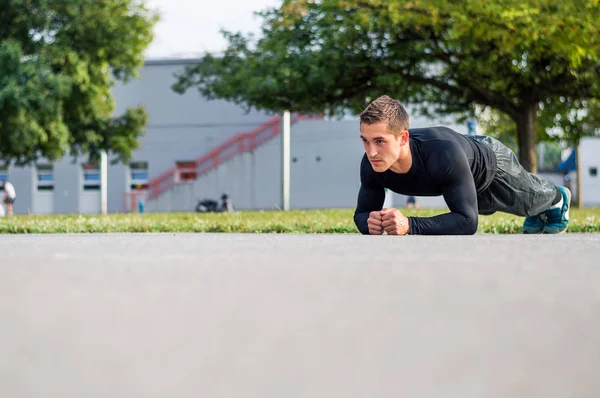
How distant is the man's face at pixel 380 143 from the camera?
14.3ft

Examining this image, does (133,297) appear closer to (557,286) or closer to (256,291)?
(256,291)

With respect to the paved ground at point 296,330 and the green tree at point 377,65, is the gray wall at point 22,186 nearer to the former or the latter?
the green tree at point 377,65

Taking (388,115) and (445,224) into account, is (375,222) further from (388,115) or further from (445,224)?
(388,115)

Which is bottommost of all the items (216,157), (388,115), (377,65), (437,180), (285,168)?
(437,180)

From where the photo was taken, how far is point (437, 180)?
4.55 m

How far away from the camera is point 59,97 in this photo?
2516cm

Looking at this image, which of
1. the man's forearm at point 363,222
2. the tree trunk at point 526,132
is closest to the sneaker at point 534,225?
the man's forearm at point 363,222

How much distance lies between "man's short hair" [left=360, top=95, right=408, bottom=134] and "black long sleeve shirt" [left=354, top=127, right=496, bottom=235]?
0.80 ft

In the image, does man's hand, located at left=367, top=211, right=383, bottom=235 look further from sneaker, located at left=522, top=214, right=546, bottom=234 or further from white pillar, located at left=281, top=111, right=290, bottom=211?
white pillar, located at left=281, top=111, right=290, bottom=211

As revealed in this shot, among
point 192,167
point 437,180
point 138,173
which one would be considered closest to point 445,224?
point 437,180

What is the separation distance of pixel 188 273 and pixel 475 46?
16.4 meters

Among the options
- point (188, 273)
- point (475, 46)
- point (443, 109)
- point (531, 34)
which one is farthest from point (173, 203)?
point (188, 273)

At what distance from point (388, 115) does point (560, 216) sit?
7.35 ft

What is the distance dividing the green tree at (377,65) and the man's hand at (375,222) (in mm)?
11903
